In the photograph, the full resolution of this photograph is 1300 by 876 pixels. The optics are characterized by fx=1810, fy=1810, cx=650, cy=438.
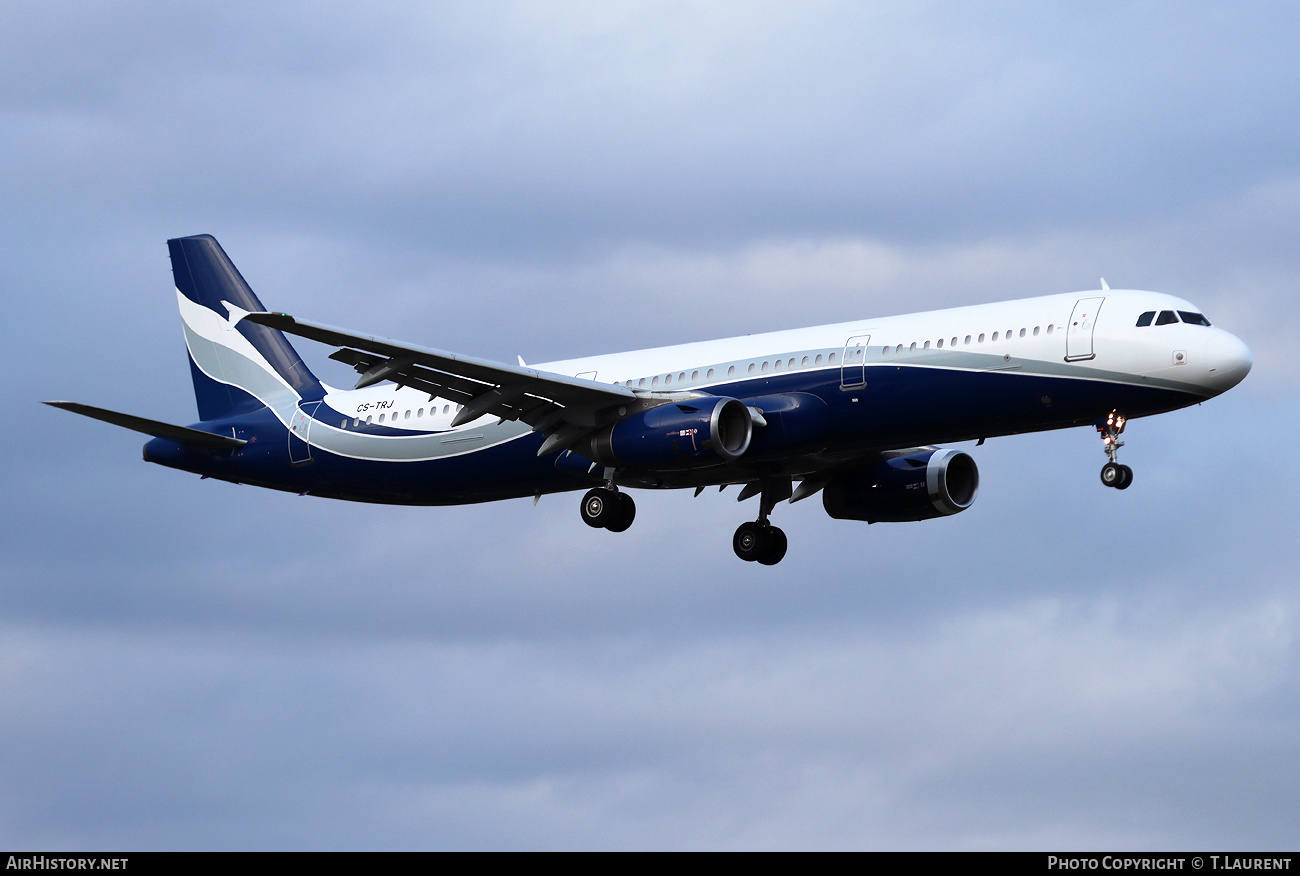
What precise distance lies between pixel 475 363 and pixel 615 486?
6.14 m

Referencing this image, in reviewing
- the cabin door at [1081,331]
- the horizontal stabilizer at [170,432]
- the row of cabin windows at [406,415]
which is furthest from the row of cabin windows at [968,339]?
the horizontal stabilizer at [170,432]

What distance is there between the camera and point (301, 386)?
55.3 metres

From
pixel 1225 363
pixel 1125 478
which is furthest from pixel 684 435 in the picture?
pixel 1225 363

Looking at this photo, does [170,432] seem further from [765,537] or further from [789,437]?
[789,437]

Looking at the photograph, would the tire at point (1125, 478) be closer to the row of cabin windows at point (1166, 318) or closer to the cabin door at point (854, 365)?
the row of cabin windows at point (1166, 318)

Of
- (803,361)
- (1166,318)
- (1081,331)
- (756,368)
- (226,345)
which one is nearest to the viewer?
(1166,318)

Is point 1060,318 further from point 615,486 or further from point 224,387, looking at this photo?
point 224,387

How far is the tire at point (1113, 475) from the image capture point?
42094 mm

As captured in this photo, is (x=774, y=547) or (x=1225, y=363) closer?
(x=1225, y=363)

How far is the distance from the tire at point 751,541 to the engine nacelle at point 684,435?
24.6 ft

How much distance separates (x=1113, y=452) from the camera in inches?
1681

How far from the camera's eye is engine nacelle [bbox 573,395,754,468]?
44.3 m

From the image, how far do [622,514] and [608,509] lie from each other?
0.42 m
